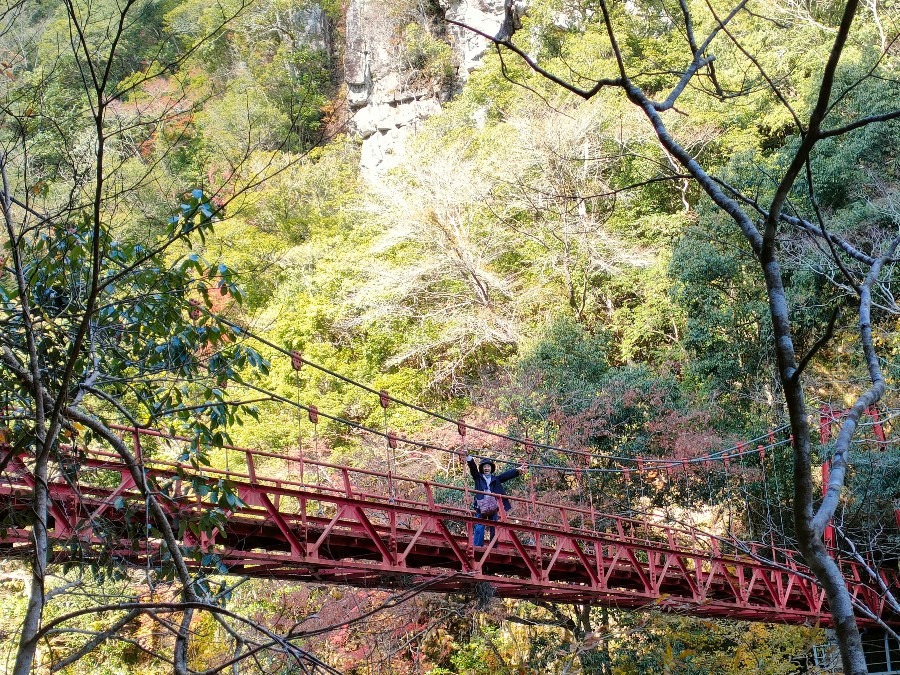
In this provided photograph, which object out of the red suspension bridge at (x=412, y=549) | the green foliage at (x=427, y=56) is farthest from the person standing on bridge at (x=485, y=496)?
the green foliage at (x=427, y=56)

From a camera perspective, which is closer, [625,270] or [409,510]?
[409,510]

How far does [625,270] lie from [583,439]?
18.9ft

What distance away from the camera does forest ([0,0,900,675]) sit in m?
6.71

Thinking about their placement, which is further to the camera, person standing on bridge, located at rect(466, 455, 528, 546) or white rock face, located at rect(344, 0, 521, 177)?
white rock face, located at rect(344, 0, 521, 177)

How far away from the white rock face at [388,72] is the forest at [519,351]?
180mm

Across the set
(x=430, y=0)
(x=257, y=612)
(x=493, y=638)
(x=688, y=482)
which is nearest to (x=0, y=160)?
(x=257, y=612)

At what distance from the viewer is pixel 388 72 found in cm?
2447

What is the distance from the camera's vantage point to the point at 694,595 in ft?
29.2

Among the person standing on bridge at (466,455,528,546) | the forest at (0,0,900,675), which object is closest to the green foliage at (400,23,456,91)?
the forest at (0,0,900,675)

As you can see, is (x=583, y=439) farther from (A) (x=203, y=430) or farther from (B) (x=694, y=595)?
(A) (x=203, y=430)

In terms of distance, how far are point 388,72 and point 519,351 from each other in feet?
39.6

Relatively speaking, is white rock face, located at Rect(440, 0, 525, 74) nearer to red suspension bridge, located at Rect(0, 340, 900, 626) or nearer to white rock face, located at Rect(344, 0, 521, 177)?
white rock face, located at Rect(344, 0, 521, 177)

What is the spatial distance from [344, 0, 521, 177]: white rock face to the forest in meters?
0.18

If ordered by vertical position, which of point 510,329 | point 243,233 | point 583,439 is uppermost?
point 243,233
